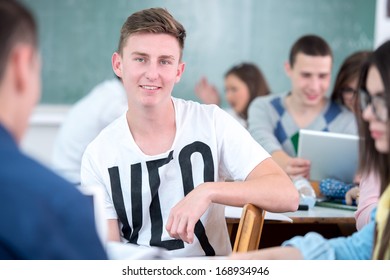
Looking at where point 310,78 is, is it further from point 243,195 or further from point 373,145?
point 373,145

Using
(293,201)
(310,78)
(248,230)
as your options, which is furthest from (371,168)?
(310,78)

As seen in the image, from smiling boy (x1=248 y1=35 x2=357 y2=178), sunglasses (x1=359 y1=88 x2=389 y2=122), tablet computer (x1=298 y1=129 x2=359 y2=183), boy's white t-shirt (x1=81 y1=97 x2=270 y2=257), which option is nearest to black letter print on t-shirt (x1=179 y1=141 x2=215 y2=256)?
boy's white t-shirt (x1=81 y1=97 x2=270 y2=257)

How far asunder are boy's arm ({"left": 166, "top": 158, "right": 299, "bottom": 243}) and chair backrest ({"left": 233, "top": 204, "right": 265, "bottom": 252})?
0.21 ft

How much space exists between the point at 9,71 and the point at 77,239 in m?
0.24

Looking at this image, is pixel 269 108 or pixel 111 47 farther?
pixel 111 47

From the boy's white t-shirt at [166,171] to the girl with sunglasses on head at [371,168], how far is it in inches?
26.2

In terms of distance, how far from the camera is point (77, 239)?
3.42ft

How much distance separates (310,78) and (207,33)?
Answer: 7.95 feet

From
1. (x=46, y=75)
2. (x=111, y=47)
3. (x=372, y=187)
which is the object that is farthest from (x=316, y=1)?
(x=372, y=187)

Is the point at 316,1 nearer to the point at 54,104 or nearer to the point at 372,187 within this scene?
the point at 54,104

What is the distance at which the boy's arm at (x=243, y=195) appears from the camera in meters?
1.92

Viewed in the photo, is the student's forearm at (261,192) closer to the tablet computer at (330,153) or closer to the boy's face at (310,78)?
the tablet computer at (330,153)

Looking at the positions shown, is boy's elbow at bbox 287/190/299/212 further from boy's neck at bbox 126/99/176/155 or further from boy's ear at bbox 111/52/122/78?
boy's ear at bbox 111/52/122/78
